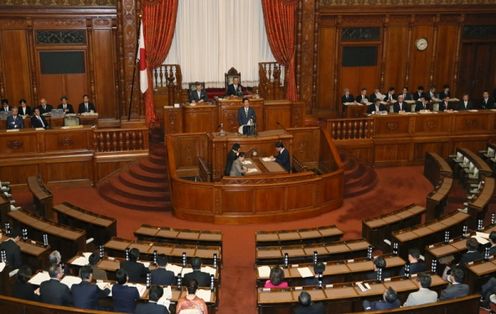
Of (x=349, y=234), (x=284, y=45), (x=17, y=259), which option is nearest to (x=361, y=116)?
(x=284, y=45)

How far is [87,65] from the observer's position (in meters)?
17.5

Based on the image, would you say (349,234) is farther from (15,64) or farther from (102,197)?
(15,64)

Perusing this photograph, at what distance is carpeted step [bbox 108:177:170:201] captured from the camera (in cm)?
1377

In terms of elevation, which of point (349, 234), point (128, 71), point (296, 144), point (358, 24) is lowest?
point (349, 234)

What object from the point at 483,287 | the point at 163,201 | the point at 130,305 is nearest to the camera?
the point at 130,305

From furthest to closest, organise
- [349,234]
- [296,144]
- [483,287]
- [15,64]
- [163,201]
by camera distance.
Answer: [15,64], [296,144], [163,201], [349,234], [483,287]

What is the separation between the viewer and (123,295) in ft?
24.3

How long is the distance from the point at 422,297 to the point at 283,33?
40.0ft

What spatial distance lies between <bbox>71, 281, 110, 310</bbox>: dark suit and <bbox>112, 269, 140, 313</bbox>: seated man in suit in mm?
232

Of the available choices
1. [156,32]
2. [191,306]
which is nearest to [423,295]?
[191,306]

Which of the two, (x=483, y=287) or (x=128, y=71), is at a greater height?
(x=128, y=71)

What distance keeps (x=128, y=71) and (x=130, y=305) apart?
10577 millimetres

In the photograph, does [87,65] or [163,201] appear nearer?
[163,201]

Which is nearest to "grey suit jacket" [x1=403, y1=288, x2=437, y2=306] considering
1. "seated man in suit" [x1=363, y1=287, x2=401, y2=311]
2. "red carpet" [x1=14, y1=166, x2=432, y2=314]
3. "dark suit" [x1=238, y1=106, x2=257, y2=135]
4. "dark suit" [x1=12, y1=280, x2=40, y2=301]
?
"seated man in suit" [x1=363, y1=287, x2=401, y2=311]
